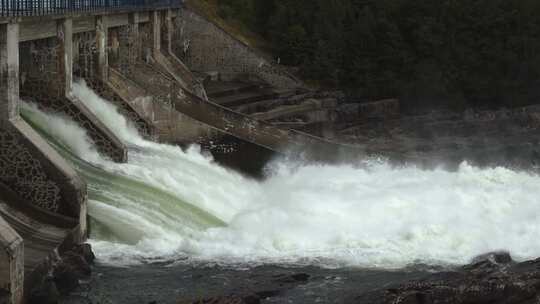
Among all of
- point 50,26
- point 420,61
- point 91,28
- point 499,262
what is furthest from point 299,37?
point 499,262

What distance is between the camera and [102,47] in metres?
25.9

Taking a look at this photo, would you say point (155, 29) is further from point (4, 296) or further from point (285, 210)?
point (4, 296)

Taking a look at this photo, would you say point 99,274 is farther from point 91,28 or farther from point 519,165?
point 519,165

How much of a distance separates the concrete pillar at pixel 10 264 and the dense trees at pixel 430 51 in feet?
84.7

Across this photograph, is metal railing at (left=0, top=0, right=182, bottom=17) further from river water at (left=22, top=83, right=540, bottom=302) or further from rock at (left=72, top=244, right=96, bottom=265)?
rock at (left=72, top=244, right=96, bottom=265)

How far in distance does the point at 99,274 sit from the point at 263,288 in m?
3.19

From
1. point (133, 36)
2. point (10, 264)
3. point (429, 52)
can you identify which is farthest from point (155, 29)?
point (10, 264)

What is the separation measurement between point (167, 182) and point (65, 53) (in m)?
4.44

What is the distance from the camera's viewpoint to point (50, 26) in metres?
21.7

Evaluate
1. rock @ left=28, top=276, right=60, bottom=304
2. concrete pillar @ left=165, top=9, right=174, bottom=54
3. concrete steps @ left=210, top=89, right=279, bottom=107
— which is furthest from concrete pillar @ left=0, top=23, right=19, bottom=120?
concrete pillar @ left=165, top=9, right=174, bottom=54

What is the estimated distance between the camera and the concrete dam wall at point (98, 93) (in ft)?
55.4

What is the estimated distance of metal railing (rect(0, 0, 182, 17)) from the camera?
19.3 m

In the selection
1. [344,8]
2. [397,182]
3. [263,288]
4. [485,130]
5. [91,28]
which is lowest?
[263,288]

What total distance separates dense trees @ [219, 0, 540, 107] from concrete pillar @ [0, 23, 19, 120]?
70.5ft
